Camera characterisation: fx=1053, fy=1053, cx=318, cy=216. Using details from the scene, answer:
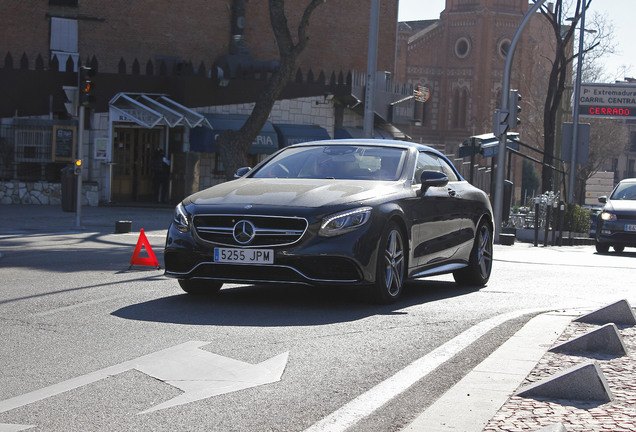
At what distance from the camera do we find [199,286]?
31.3ft

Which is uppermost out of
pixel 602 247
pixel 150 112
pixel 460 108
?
pixel 460 108

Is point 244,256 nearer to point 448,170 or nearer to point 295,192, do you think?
point 295,192

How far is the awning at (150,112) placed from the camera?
108 feet

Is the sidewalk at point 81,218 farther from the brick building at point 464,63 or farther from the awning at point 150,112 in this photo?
the brick building at point 464,63

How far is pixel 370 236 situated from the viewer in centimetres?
872

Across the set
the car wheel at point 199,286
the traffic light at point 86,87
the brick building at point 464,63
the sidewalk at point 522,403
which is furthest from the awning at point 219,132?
the brick building at point 464,63

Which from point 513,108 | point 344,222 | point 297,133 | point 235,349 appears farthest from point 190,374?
point 297,133

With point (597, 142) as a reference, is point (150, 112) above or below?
below

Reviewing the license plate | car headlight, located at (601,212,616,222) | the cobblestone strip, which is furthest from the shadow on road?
car headlight, located at (601,212,616,222)

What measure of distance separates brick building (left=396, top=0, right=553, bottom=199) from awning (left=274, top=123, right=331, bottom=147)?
45.0 m

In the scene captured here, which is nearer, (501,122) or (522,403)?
(522,403)

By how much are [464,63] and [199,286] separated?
257 ft

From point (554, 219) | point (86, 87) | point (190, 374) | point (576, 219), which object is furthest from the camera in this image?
point (576, 219)

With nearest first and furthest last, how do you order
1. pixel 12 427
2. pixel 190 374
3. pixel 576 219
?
pixel 12 427 < pixel 190 374 < pixel 576 219
